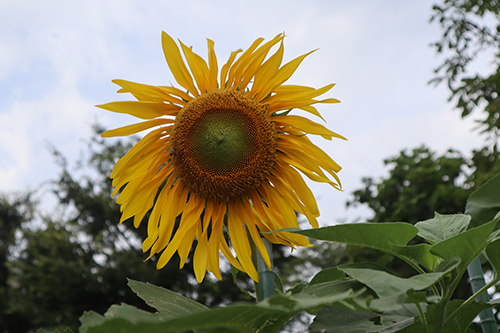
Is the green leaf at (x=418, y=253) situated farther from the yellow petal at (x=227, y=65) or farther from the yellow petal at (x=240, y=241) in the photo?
the yellow petal at (x=227, y=65)

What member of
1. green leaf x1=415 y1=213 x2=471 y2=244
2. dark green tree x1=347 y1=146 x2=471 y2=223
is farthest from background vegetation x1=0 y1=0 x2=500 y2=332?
green leaf x1=415 y1=213 x2=471 y2=244

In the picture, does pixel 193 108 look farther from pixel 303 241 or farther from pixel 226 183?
pixel 303 241

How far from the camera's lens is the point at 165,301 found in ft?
2.01

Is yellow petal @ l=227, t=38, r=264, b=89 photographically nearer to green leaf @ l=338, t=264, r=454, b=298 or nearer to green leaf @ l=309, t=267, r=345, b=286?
green leaf @ l=309, t=267, r=345, b=286

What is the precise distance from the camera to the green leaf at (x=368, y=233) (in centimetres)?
52

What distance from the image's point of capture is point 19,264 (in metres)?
11.3

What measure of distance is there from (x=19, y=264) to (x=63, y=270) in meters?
2.06

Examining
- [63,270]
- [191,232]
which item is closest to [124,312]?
[191,232]

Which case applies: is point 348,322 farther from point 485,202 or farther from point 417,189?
point 417,189

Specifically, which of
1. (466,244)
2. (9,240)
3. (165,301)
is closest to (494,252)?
(466,244)

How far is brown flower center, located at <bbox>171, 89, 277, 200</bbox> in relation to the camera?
0.86 meters

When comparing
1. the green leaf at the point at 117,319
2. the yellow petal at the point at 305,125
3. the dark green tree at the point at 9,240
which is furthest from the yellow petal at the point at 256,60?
the dark green tree at the point at 9,240

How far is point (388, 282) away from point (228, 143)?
535 mm

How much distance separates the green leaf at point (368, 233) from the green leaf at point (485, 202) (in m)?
0.28
